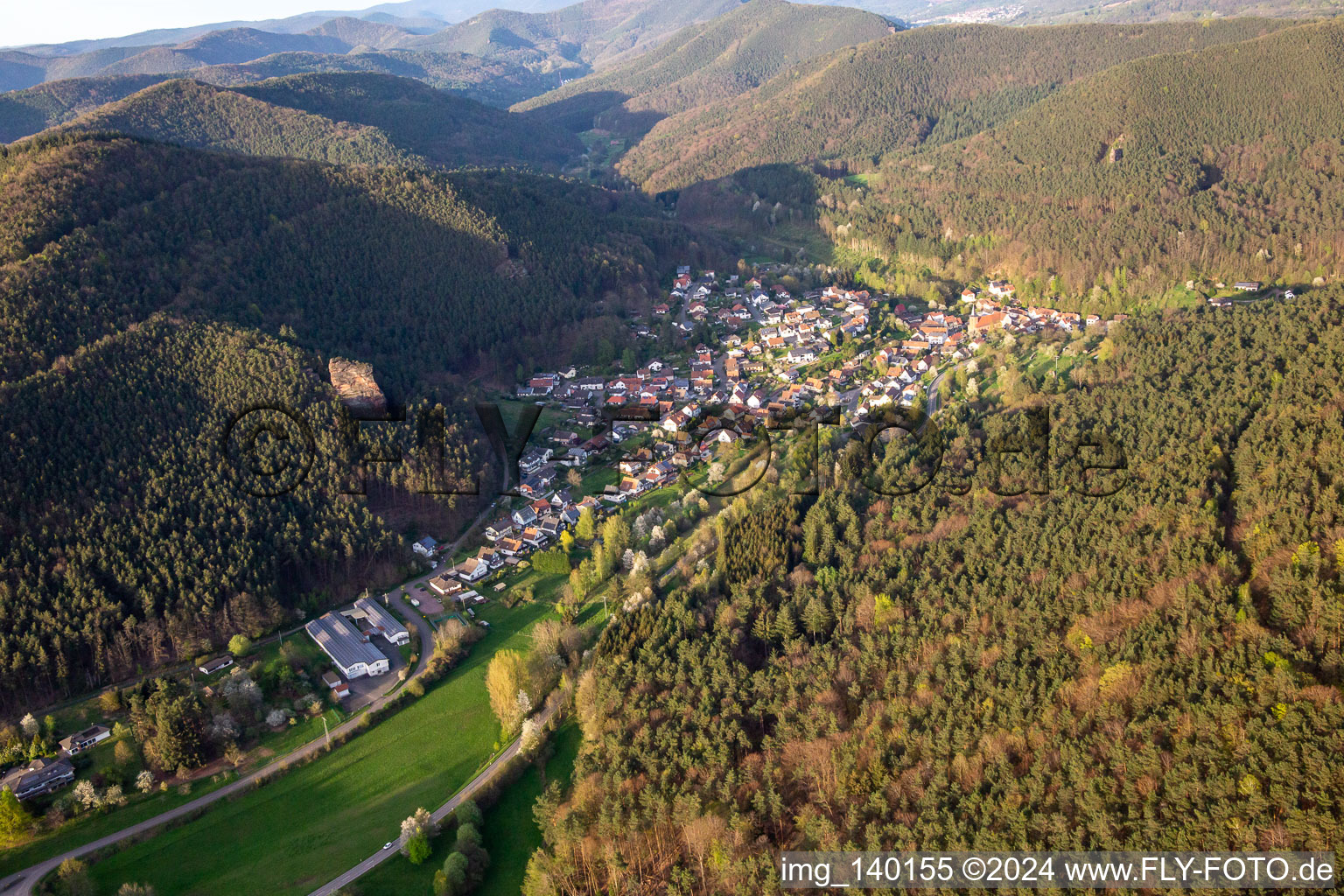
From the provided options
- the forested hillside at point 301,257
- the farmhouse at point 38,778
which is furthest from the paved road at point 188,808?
the forested hillside at point 301,257

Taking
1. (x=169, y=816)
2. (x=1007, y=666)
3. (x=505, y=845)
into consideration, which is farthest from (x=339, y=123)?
(x=1007, y=666)

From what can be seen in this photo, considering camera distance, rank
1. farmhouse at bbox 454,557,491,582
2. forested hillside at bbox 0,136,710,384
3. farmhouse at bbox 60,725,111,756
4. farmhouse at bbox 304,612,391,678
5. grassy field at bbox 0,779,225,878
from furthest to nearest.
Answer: forested hillside at bbox 0,136,710,384 < farmhouse at bbox 454,557,491,582 < farmhouse at bbox 304,612,391,678 < farmhouse at bbox 60,725,111,756 < grassy field at bbox 0,779,225,878

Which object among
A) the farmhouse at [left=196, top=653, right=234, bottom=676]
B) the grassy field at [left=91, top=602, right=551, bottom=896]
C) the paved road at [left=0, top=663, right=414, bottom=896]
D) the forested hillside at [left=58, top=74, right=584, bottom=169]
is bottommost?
the grassy field at [left=91, top=602, right=551, bottom=896]

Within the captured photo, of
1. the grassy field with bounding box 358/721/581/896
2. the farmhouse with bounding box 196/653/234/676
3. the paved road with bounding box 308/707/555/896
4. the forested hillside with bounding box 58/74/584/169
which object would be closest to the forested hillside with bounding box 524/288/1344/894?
the grassy field with bounding box 358/721/581/896

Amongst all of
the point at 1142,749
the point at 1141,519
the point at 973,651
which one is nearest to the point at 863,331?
the point at 1141,519

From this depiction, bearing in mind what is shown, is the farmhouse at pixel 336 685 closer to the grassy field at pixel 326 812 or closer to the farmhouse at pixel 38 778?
the grassy field at pixel 326 812

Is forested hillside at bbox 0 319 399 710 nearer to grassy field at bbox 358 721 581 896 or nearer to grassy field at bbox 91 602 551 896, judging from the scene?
grassy field at bbox 91 602 551 896

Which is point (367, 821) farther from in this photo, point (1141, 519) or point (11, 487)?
point (1141, 519)

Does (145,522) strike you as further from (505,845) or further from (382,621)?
(505,845)
